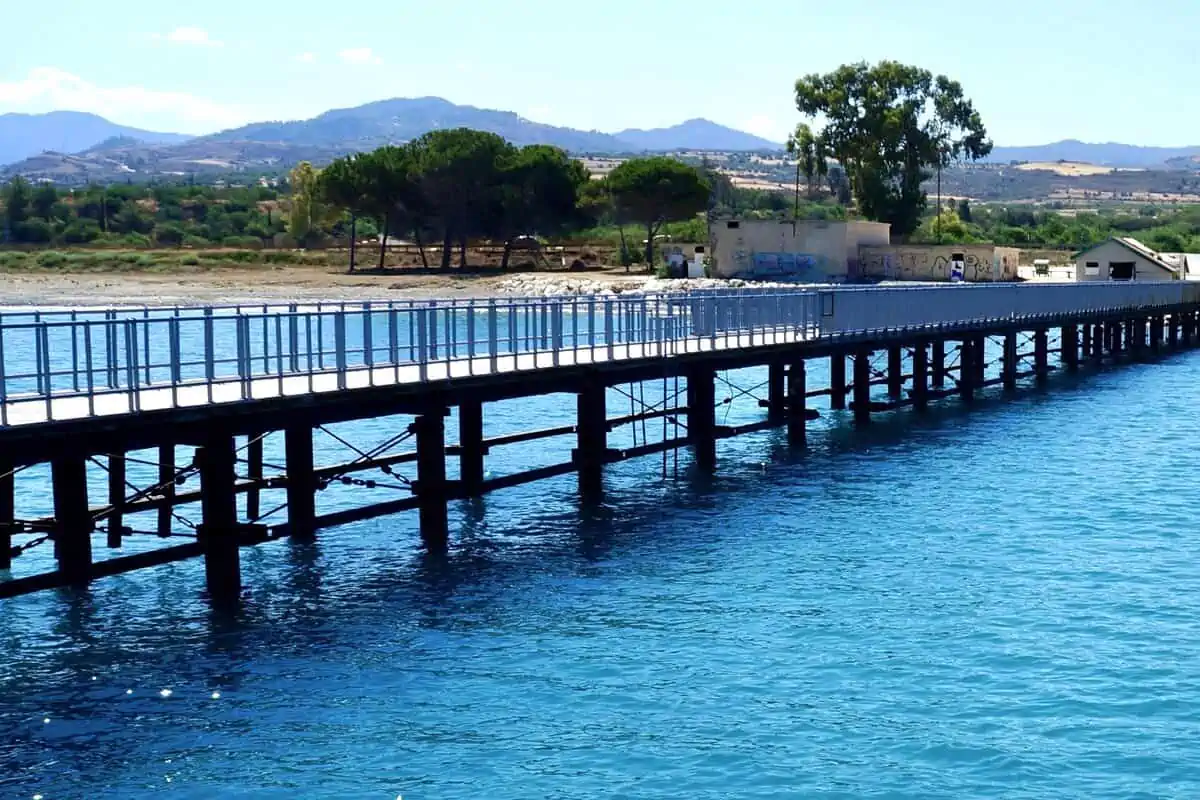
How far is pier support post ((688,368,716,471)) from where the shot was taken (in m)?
32.7

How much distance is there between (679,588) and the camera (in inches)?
916

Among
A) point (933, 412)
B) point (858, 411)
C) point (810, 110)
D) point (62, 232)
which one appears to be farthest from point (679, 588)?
point (62, 232)

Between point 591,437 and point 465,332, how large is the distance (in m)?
6.72

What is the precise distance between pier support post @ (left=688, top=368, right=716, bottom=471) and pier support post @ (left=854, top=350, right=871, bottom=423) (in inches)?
306

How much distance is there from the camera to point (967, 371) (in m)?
47.0

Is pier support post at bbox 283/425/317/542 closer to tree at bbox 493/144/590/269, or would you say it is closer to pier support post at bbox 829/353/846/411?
pier support post at bbox 829/353/846/411

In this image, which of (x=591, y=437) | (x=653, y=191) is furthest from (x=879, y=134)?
(x=591, y=437)

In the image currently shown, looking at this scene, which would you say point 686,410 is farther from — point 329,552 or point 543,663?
point 543,663

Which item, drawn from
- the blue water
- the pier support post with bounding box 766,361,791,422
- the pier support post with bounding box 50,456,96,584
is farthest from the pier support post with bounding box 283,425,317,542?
the pier support post with bounding box 766,361,791,422

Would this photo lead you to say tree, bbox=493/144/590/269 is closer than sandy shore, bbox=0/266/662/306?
No

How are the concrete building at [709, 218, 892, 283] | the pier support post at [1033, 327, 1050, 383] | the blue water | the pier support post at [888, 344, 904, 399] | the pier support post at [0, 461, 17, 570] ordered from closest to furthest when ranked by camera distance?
1. the blue water
2. the pier support post at [0, 461, 17, 570]
3. the pier support post at [888, 344, 904, 399]
4. the pier support post at [1033, 327, 1050, 383]
5. the concrete building at [709, 218, 892, 283]

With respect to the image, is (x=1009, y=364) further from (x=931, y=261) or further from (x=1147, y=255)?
(x=1147, y=255)

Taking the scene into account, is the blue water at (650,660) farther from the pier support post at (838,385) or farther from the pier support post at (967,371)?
the pier support post at (967,371)

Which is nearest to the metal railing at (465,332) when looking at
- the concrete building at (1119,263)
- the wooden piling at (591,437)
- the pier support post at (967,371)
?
the wooden piling at (591,437)
